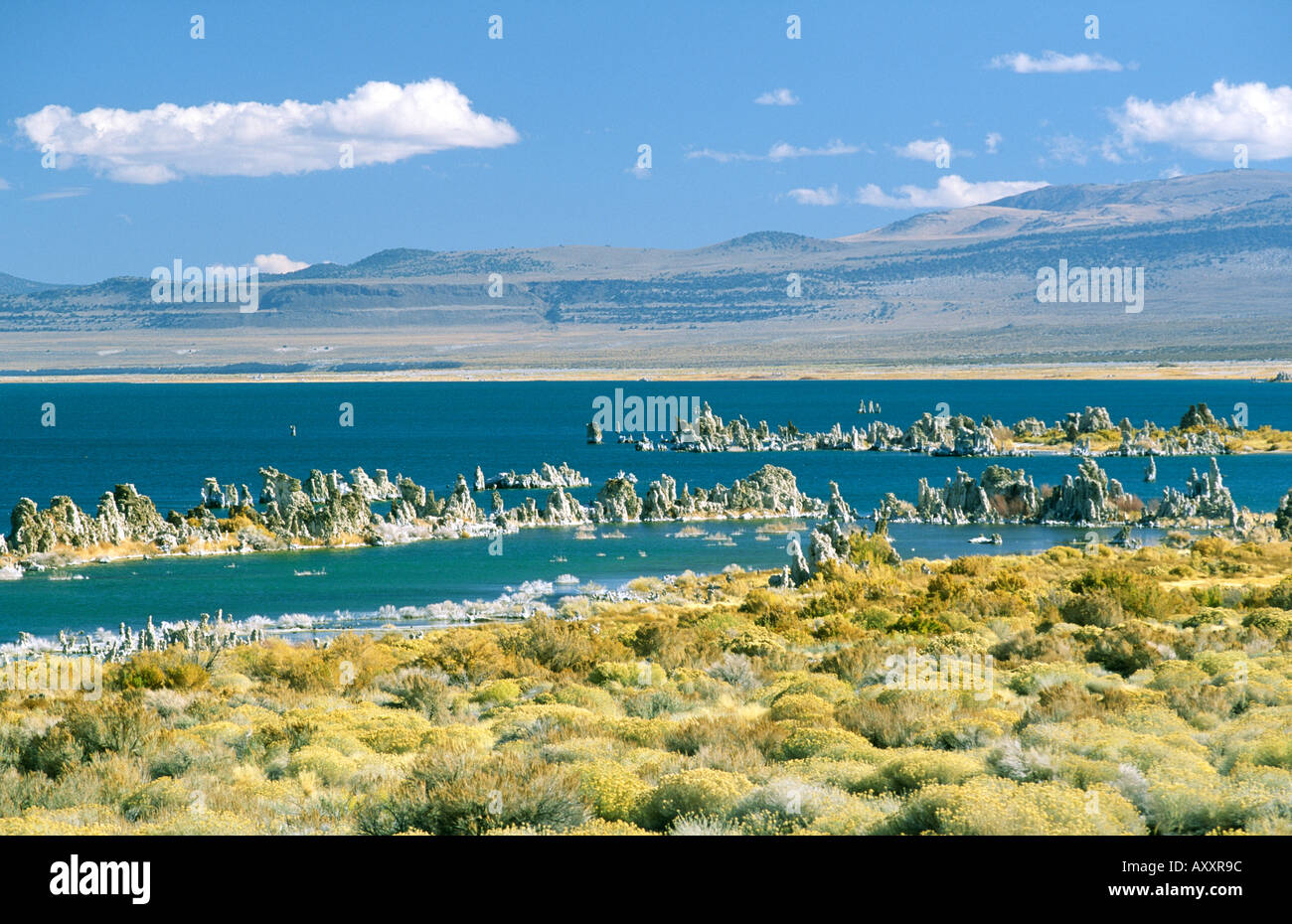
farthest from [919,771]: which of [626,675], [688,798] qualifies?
[626,675]

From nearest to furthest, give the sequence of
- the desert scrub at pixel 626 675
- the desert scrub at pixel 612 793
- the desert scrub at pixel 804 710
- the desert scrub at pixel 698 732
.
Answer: the desert scrub at pixel 698 732 < the desert scrub at pixel 612 793 < the desert scrub at pixel 804 710 < the desert scrub at pixel 626 675

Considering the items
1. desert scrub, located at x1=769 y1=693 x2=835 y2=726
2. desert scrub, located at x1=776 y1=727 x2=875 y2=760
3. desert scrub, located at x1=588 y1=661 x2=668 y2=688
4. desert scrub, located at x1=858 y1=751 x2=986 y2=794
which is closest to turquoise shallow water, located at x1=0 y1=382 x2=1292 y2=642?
desert scrub, located at x1=588 y1=661 x2=668 y2=688

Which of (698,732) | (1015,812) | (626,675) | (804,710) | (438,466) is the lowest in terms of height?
(438,466)

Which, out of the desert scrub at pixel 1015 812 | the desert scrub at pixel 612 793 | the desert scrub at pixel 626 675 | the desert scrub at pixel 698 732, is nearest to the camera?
the desert scrub at pixel 1015 812

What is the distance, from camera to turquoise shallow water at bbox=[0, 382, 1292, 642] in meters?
34.0

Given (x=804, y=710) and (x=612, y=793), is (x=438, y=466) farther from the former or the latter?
(x=612, y=793)

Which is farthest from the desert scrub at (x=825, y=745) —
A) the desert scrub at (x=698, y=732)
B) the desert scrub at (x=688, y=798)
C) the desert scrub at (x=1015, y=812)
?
the desert scrub at (x=1015, y=812)

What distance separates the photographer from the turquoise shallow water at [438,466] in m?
34.0

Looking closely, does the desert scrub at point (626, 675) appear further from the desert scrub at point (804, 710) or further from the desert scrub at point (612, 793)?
the desert scrub at point (612, 793)

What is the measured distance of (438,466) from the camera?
74375mm

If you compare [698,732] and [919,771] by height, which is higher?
[919,771]
